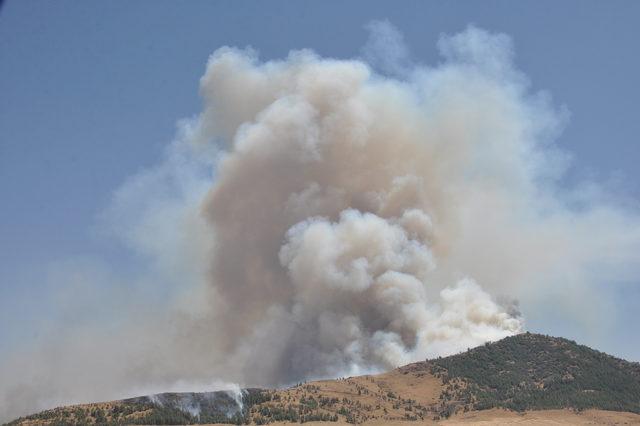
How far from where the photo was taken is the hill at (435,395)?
188 feet

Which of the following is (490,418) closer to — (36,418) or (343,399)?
(343,399)

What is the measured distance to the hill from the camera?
188ft

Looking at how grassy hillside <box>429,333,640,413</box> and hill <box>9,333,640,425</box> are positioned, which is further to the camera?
grassy hillside <box>429,333,640,413</box>

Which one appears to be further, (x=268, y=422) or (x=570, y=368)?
(x=570, y=368)

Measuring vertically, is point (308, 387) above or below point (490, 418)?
above

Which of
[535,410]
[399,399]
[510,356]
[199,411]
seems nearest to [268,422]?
[199,411]

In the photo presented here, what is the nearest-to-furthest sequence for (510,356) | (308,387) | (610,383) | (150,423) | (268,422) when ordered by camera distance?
(150,423), (268,422), (308,387), (610,383), (510,356)

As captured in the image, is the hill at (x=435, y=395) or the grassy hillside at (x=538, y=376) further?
the grassy hillside at (x=538, y=376)

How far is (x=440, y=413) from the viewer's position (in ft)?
218

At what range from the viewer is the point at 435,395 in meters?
73.4

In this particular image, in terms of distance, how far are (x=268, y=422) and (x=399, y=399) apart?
720 inches

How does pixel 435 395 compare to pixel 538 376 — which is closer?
pixel 435 395

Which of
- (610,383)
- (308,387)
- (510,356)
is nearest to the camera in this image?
(308,387)

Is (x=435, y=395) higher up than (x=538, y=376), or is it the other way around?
(x=538, y=376)
